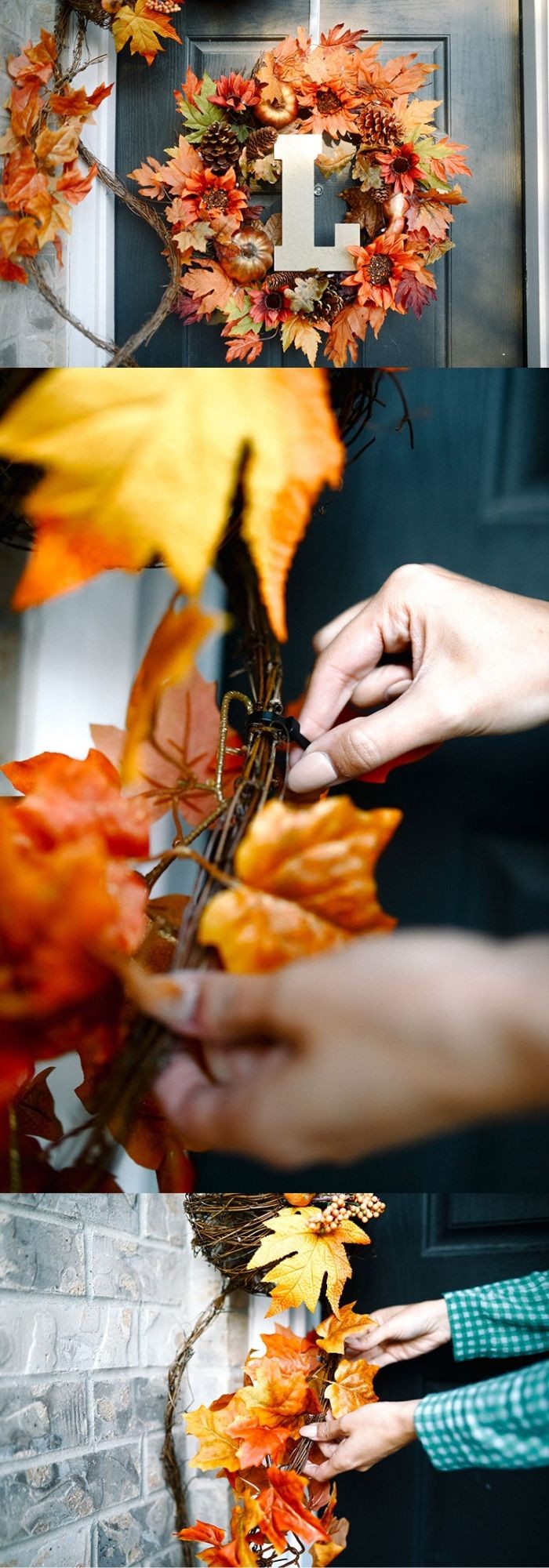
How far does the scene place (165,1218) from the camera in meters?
1.43

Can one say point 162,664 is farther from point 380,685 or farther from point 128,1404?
point 128,1404

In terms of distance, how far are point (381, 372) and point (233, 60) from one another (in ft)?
1.84

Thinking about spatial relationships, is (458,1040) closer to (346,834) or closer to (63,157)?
(346,834)

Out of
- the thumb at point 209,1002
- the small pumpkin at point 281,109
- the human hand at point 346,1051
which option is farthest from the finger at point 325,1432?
the small pumpkin at point 281,109

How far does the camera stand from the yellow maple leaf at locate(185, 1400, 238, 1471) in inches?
49.6

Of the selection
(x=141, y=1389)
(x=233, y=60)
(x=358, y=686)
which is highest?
(x=233, y=60)

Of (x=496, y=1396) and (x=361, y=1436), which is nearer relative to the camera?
(x=496, y=1396)

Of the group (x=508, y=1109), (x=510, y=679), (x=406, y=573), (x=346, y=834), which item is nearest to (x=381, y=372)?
(x=406, y=573)

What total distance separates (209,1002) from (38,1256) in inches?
18.6

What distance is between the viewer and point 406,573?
961mm

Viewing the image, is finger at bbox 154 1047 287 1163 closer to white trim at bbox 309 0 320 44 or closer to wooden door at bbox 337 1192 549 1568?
wooden door at bbox 337 1192 549 1568

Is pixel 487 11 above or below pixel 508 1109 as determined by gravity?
above

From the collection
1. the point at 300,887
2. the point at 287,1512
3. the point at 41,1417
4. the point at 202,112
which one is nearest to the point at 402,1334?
the point at 287,1512

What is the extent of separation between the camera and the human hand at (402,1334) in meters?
1.33
